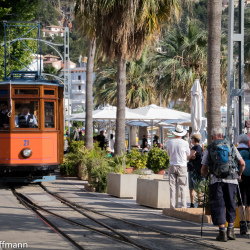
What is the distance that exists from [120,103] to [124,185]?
470cm

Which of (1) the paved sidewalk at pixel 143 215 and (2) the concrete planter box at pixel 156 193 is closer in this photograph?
(1) the paved sidewalk at pixel 143 215

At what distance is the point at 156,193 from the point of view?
1264 centimetres

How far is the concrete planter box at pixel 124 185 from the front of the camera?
48.7 feet

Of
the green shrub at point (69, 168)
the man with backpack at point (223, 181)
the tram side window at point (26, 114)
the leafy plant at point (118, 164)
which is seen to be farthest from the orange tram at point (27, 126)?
the man with backpack at point (223, 181)

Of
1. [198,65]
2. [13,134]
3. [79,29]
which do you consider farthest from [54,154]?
[198,65]

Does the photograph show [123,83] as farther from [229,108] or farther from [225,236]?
[225,236]

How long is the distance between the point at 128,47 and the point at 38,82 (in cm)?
363

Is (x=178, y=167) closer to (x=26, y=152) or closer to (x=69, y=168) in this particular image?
(x=26, y=152)

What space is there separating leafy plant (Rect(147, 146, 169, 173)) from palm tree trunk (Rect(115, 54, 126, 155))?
4.32 ft

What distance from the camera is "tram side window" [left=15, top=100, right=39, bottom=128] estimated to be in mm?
16734

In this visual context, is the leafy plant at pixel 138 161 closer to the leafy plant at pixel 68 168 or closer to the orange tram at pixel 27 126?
the orange tram at pixel 27 126

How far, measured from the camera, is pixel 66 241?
8508 mm

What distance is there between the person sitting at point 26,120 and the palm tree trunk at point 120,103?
3.26m

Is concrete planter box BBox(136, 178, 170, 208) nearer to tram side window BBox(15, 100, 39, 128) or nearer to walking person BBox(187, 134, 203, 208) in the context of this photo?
walking person BBox(187, 134, 203, 208)
